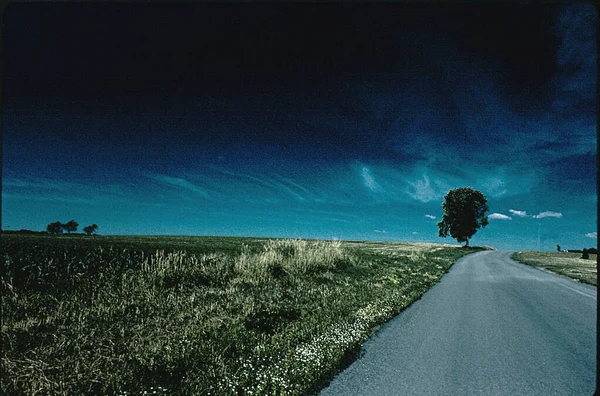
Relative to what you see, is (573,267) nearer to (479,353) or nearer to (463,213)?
(479,353)

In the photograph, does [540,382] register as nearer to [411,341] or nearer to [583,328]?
[411,341]

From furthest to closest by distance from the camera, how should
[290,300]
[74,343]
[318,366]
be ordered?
1. [290,300]
2. [74,343]
3. [318,366]

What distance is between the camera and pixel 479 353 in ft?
16.7

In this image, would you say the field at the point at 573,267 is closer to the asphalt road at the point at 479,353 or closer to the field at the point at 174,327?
the asphalt road at the point at 479,353

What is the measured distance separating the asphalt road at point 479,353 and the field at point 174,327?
1.59ft

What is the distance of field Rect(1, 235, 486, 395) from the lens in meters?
3.97

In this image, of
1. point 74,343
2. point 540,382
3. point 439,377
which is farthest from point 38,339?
point 540,382

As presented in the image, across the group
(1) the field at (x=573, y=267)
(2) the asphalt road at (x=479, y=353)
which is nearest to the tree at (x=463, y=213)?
(1) the field at (x=573, y=267)

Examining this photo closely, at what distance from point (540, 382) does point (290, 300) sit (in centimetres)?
549

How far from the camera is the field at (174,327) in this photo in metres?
3.97

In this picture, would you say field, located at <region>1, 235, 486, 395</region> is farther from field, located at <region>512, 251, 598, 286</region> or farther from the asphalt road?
field, located at <region>512, 251, 598, 286</region>

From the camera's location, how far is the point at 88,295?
7219 mm

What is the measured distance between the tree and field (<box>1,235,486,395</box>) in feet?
209

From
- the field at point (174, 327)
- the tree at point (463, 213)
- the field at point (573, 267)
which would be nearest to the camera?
the field at point (174, 327)
